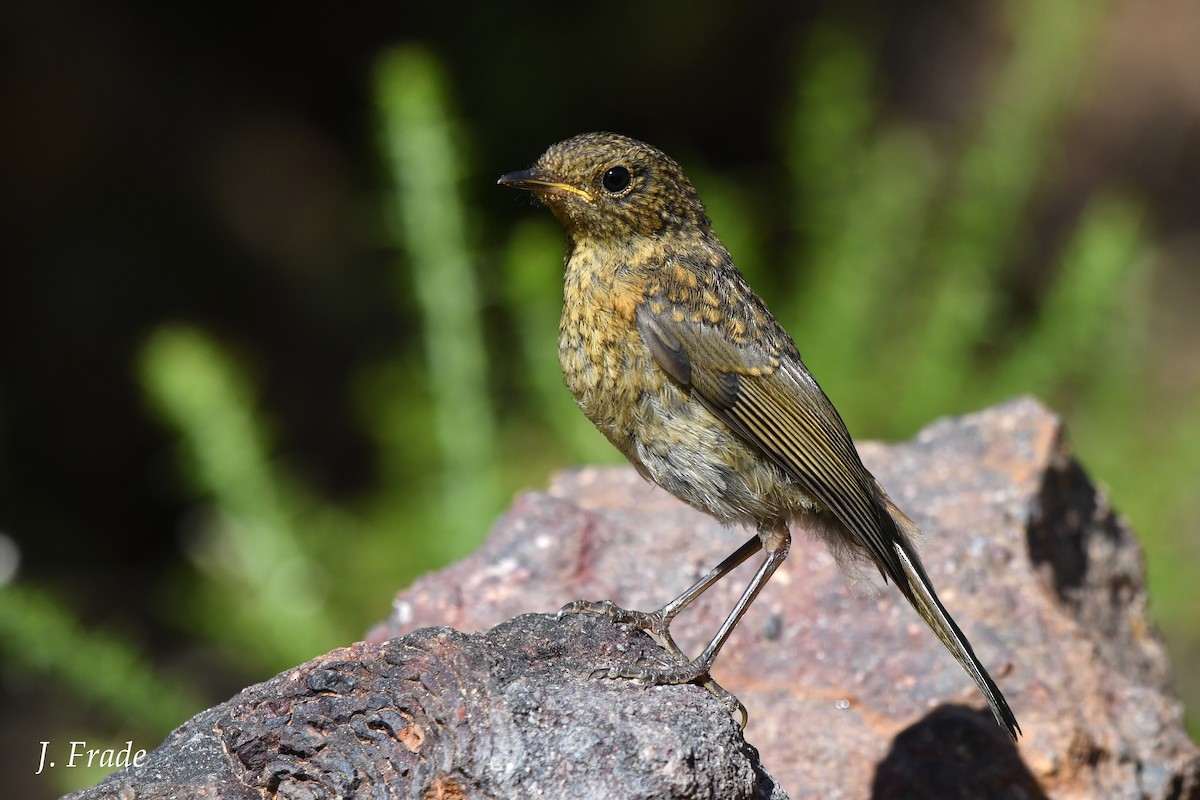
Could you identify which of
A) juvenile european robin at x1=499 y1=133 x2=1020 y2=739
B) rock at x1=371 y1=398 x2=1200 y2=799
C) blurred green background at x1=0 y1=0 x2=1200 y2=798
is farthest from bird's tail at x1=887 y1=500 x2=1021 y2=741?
blurred green background at x1=0 y1=0 x2=1200 y2=798

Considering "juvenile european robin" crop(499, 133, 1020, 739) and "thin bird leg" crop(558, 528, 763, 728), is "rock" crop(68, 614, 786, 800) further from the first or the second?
"juvenile european robin" crop(499, 133, 1020, 739)

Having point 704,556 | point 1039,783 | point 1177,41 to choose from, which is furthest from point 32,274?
point 1177,41

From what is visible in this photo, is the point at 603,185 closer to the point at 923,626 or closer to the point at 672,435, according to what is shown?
the point at 672,435

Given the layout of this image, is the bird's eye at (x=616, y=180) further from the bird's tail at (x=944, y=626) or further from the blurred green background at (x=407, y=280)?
the blurred green background at (x=407, y=280)

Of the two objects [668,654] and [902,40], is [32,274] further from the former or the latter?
[902,40]
